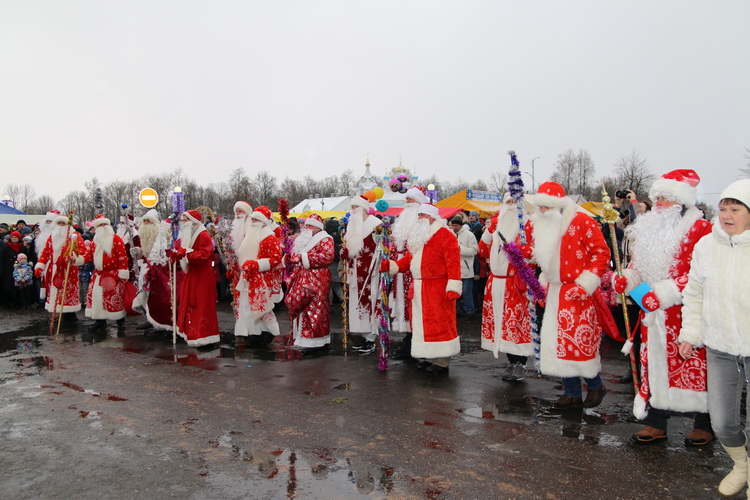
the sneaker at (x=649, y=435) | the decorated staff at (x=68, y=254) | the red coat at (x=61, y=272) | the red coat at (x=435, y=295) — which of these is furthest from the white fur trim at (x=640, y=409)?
the red coat at (x=61, y=272)

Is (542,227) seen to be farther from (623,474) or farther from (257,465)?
(257,465)

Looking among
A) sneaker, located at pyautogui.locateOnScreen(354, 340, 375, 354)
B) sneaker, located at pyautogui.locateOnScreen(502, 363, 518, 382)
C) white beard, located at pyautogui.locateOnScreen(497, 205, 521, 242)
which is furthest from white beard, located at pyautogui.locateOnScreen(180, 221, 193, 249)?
sneaker, located at pyautogui.locateOnScreen(502, 363, 518, 382)

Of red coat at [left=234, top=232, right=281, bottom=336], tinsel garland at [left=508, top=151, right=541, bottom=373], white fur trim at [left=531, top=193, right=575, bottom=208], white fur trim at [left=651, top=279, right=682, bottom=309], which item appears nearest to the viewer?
white fur trim at [left=651, top=279, right=682, bottom=309]

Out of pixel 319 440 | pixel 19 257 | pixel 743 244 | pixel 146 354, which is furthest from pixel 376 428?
pixel 19 257

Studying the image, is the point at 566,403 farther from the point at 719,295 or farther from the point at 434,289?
the point at 719,295

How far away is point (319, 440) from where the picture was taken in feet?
14.5

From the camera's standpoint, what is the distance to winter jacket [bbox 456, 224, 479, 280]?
10.7m

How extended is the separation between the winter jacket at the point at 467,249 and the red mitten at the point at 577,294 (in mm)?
5722

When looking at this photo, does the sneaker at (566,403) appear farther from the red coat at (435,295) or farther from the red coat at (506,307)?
the red coat at (435,295)

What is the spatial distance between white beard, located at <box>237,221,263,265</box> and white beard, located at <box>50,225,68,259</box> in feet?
14.2

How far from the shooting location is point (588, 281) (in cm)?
483

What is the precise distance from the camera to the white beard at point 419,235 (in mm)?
6452

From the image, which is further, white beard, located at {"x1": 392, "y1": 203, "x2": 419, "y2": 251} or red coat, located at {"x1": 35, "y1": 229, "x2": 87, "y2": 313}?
red coat, located at {"x1": 35, "y1": 229, "x2": 87, "y2": 313}

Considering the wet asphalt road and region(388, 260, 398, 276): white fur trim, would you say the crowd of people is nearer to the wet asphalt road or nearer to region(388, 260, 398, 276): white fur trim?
region(388, 260, 398, 276): white fur trim
